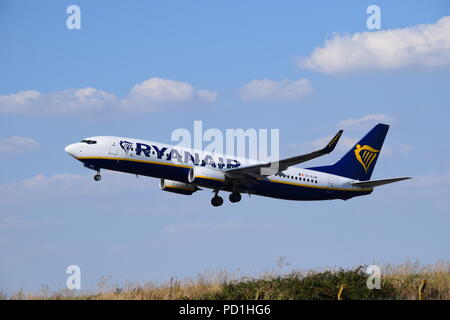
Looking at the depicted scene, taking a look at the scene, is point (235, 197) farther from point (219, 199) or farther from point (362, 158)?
point (362, 158)

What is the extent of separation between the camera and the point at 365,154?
185ft

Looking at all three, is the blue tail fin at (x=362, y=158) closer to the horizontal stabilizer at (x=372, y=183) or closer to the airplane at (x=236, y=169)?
the airplane at (x=236, y=169)

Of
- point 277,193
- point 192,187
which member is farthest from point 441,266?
point 192,187

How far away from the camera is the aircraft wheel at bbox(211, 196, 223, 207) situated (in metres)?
51.2

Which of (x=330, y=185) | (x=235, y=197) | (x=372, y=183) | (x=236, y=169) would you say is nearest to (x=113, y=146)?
(x=236, y=169)

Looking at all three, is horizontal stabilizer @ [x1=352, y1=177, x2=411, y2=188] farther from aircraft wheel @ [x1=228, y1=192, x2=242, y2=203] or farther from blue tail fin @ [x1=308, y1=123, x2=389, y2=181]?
aircraft wheel @ [x1=228, y1=192, x2=242, y2=203]

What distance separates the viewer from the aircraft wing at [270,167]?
43.1 m

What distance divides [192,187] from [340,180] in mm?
12128

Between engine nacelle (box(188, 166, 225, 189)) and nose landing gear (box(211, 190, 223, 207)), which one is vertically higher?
engine nacelle (box(188, 166, 225, 189))

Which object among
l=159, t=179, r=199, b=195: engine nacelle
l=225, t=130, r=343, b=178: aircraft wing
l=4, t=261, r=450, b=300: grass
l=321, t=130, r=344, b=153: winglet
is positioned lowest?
l=4, t=261, r=450, b=300: grass

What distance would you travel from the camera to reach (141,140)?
4631cm

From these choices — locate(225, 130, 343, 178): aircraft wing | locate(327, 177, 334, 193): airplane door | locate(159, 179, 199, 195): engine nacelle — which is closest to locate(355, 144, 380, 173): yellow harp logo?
locate(327, 177, 334, 193): airplane door

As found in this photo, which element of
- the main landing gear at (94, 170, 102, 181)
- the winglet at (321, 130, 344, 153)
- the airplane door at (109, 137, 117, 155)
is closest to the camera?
the winglet at (321, 130, 344, 153)
